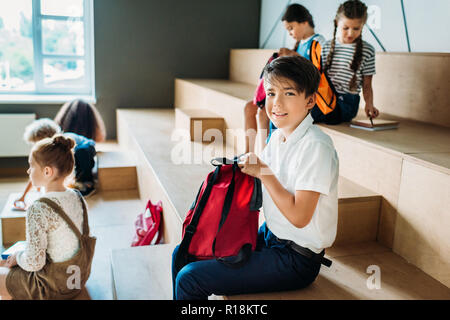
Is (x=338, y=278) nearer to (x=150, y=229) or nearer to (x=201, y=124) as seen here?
(x=150, y=229)

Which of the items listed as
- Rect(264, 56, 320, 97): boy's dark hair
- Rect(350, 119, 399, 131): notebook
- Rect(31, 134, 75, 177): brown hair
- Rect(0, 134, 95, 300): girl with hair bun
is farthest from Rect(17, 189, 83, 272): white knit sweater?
Rect(350, 119, 399, 131): notebook

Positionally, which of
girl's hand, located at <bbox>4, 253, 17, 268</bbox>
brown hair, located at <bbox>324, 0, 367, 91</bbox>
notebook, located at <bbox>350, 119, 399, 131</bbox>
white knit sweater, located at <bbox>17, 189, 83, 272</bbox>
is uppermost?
brown hair, located at <bbox>324, 0, 367, 91</bbox>

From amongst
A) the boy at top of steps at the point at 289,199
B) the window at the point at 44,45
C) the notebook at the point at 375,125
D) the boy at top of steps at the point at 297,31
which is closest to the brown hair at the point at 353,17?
the boy at top of steps at the point at 297,31

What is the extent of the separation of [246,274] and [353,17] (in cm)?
156

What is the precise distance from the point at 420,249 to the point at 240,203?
784mm

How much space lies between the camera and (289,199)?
3.83 ft

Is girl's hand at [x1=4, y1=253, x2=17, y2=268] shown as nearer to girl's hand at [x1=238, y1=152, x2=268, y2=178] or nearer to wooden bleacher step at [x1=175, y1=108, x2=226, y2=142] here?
girl's hand at [x1=238, y1=152, x2=268, y2=178]

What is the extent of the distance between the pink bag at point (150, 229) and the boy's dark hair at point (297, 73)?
1419 millimetres

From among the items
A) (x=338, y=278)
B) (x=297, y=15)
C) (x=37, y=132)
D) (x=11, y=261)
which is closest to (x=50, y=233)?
(x=11, y=261)

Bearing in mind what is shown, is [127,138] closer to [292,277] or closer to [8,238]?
[8,238]

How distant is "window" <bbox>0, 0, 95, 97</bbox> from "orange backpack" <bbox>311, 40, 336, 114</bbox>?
3233mm

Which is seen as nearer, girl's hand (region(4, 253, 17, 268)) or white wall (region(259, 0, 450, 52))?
girl's hand (region(4, 253, 17, 268))

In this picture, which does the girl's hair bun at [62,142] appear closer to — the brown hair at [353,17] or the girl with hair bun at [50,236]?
the girl with hair bun at [50,236]

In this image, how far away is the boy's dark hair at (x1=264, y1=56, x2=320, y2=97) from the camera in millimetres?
1193
